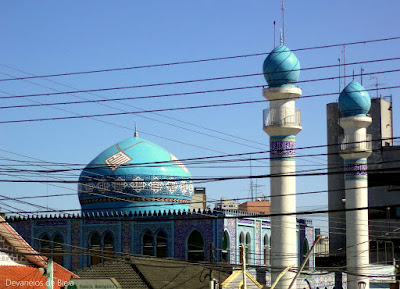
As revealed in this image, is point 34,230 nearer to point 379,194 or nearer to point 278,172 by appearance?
point 278,172

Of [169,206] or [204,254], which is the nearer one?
[204,254]

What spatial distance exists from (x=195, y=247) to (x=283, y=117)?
339 inches

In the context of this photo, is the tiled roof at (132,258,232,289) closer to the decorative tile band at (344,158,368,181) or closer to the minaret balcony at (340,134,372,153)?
the decorative tile band at (344,158,368,181)

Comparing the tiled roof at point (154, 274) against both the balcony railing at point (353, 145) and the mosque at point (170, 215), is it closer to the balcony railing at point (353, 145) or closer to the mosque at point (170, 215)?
the mosque at point (170, 215)

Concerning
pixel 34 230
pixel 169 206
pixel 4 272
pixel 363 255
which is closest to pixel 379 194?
pixel 363 255

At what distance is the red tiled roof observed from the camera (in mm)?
27731

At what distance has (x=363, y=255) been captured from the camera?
46.5 m

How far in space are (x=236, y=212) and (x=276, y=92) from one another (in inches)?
324

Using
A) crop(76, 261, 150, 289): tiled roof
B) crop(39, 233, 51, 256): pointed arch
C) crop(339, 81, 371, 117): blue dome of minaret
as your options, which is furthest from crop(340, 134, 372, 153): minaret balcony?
crop(39, 233, 51, 256): pointed arch

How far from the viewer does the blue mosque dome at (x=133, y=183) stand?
4769cm

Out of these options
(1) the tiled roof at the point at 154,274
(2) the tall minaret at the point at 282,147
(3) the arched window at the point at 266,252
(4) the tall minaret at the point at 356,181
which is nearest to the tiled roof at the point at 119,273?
(1) the tiled roof at the point at 154,274

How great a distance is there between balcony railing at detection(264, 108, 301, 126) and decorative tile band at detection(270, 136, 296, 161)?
79 centimetres

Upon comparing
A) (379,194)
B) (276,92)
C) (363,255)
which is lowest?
(363,255)

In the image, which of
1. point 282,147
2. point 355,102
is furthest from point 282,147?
point 355,102
